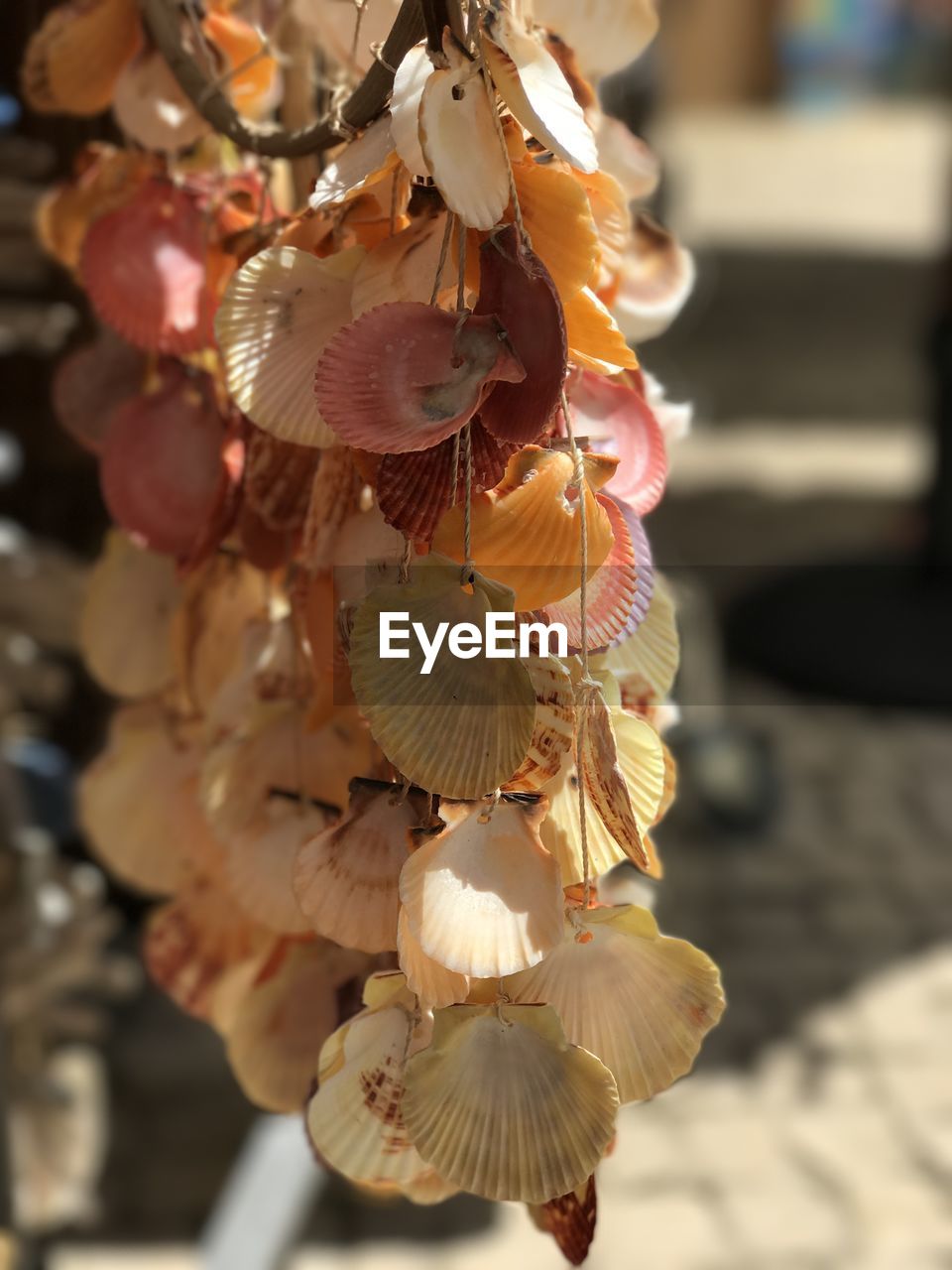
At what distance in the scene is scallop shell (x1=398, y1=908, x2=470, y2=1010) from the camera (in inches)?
13.0

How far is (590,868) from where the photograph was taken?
1.11 ft

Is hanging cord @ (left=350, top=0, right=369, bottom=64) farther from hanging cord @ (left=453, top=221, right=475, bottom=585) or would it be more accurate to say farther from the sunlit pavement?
the sunlit pavement

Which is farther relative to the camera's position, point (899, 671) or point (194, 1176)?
point (899, 671)

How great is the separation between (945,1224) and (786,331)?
3.55 metres

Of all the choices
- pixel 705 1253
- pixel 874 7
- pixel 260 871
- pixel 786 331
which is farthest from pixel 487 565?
pixel 874 7

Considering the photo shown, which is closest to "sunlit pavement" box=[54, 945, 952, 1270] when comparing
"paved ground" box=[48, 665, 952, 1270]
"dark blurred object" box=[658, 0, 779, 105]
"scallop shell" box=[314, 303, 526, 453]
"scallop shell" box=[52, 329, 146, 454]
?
"paved ground" box=[48, 665, 952, 1270]

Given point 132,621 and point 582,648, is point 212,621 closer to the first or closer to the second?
point 132,621

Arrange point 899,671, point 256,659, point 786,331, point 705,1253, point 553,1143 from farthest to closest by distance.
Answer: point 786,331 → point 899,671 → point 705,1253 → point 256,659 → point 553,1143

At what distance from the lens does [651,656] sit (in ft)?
1.22

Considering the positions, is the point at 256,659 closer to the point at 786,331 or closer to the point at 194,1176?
the point at 194,1176

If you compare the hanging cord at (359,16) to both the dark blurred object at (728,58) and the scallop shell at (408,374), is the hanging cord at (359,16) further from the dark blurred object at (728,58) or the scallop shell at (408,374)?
the dark blurred object at (728,58)

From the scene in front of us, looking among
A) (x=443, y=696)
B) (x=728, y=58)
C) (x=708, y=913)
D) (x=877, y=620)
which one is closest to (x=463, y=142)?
(x=443, y=696)

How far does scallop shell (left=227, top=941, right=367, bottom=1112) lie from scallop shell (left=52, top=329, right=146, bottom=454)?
182mm

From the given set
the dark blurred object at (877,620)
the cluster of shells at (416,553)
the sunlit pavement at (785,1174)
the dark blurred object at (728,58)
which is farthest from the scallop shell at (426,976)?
the dark blurred object at (728,58)
